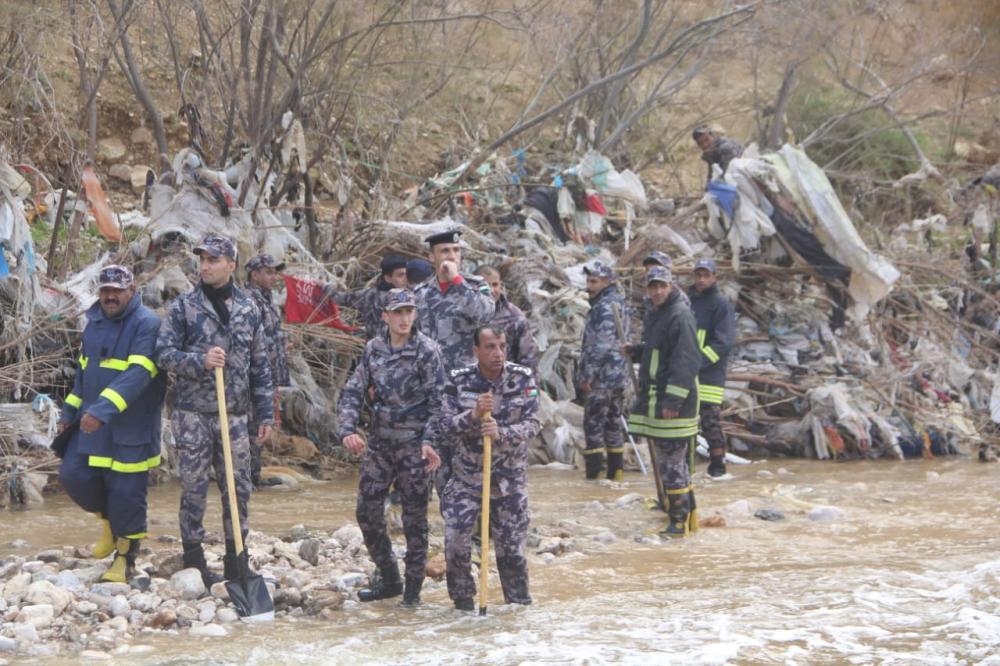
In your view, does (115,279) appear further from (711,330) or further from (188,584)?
(711,330)

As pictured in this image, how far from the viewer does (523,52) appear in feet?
54.8

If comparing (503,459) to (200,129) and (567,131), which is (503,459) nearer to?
(200,129)

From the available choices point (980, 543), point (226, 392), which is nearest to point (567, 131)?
point (980, 543)

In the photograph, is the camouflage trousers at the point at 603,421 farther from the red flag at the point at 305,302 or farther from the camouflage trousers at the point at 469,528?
the camouflage trousers at the point at 469,528

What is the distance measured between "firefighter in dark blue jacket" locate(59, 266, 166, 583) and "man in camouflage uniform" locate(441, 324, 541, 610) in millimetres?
1602

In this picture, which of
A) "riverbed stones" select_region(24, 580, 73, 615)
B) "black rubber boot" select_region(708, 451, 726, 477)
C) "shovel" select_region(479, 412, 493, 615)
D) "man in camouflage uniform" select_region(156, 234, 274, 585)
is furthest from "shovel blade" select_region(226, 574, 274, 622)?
"black rubber boot" select_region(708, 451, 726, 477)

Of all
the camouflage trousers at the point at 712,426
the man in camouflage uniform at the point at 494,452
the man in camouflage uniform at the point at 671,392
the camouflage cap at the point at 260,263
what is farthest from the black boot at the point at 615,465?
the man in camouflage uniform at the point at 494,452

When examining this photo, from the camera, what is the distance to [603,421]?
10.7m

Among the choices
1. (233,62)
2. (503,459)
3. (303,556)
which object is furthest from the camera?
(233,62)

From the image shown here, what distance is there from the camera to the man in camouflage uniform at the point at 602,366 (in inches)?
411

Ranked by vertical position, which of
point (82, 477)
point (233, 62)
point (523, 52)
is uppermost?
A: point (523, 52)

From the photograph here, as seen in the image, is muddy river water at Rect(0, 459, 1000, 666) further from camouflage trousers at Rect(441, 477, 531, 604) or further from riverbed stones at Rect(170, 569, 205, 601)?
riverbed stones at Rect(170, 569, 205, 601)

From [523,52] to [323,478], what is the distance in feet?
25.9

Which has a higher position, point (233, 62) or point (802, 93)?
point (802, 93)
